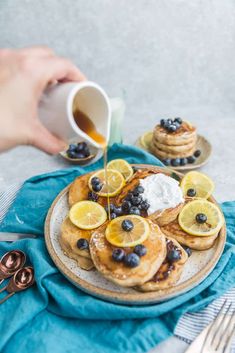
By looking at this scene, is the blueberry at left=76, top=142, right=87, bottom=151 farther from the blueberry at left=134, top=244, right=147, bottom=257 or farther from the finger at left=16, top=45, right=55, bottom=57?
the finger at left=16, top=45, right=55, bottom=57

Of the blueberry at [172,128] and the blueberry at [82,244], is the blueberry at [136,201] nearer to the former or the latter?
the blueberry at [82,244]

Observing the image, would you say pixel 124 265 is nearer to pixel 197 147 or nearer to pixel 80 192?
pixel 80 192

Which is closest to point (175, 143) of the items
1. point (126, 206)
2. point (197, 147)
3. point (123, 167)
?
point (197, 147)

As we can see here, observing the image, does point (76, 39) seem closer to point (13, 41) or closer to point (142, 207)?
point (13, 41)

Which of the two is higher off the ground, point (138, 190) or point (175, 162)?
point (138, 190)

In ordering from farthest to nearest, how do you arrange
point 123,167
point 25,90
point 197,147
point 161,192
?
1. point 197,147
2. point 123,167
3. point 161,192
4. point 25,90

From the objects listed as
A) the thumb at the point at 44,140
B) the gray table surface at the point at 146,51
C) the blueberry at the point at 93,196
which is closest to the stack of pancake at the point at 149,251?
the blueberry at the point at 93,196

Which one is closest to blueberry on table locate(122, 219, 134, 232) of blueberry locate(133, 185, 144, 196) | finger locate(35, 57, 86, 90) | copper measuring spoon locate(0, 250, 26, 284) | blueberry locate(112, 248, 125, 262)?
blueberry locate(112, 248, 125, 262)
